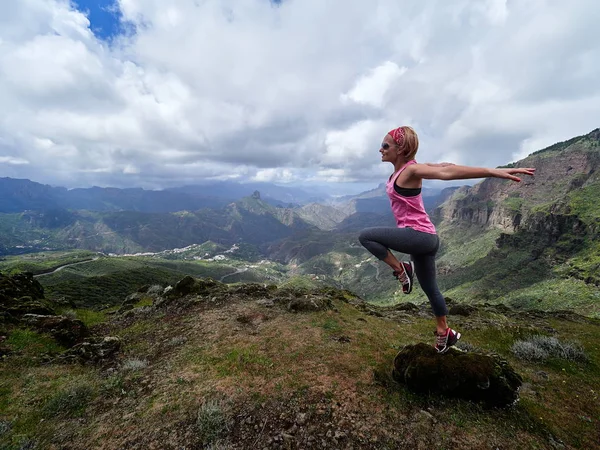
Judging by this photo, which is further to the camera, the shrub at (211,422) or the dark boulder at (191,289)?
the dark boulder at (191,289)

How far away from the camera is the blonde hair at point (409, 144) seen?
597cm

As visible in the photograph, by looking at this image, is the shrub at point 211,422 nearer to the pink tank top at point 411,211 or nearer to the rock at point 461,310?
the pink tank top at point 411,211

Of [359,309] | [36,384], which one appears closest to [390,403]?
[36,384]

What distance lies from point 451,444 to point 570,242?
667 ft

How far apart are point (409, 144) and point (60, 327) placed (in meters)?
16.5

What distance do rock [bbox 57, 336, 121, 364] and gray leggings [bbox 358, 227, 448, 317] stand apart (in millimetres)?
11351

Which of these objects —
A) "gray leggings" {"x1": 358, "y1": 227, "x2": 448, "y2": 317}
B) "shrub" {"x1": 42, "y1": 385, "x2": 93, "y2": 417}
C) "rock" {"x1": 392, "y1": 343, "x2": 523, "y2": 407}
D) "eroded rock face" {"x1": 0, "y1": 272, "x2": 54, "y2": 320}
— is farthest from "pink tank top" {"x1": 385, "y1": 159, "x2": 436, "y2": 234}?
"eroded rock face" {"x1": 0, "y1": 272, "x2": 54, "y2": 320}

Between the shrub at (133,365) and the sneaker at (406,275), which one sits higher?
the sneaker at (406,275)

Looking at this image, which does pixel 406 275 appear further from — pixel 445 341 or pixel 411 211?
pixel 445 341

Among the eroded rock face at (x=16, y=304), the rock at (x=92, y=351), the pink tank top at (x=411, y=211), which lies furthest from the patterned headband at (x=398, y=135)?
the eroded rock face at (x=16, y=304)

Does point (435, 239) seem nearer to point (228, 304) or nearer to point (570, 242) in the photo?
point (228, 304)

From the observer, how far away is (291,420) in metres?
6.72

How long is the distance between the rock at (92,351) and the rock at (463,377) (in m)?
11.2

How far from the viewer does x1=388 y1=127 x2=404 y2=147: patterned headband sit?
6000 millimetres
